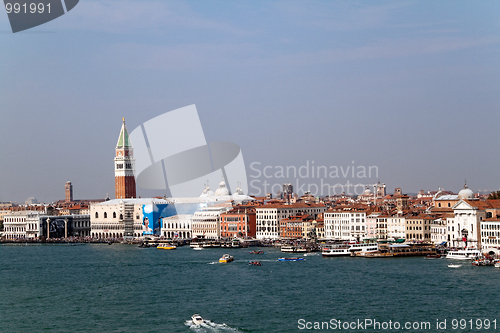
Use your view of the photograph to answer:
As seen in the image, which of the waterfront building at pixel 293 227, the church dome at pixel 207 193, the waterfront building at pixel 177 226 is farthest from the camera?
the church dome at pixel 207 193

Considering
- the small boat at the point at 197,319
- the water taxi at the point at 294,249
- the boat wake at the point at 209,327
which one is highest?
the water taxi at the point at 294,249

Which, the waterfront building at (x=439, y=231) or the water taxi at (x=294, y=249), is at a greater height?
the waterfront building at (x=439, y=231)

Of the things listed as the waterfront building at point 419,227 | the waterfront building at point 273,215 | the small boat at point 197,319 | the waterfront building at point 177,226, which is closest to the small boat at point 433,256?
the waterfront building at point 419,227

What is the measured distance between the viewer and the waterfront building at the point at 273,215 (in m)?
38.0

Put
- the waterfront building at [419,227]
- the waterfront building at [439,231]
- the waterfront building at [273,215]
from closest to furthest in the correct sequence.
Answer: the waterfront building at [439,231] → the waterfront building at [419,227] → the waterfront building at [273,215]

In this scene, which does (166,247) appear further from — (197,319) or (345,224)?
(197,319)

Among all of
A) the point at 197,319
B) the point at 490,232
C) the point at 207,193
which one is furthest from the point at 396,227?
the point at 207,193

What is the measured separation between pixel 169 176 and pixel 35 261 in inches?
372

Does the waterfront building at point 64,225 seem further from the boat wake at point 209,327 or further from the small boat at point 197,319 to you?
the boat wake at point 209,327

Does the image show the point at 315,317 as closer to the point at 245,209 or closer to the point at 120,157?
the point at 245,209

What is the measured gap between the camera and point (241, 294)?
57.5 ft

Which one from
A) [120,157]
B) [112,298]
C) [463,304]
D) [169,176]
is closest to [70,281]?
[112,298]

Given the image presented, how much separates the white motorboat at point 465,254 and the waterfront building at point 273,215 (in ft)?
44.2

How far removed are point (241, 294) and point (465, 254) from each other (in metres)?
9.48
